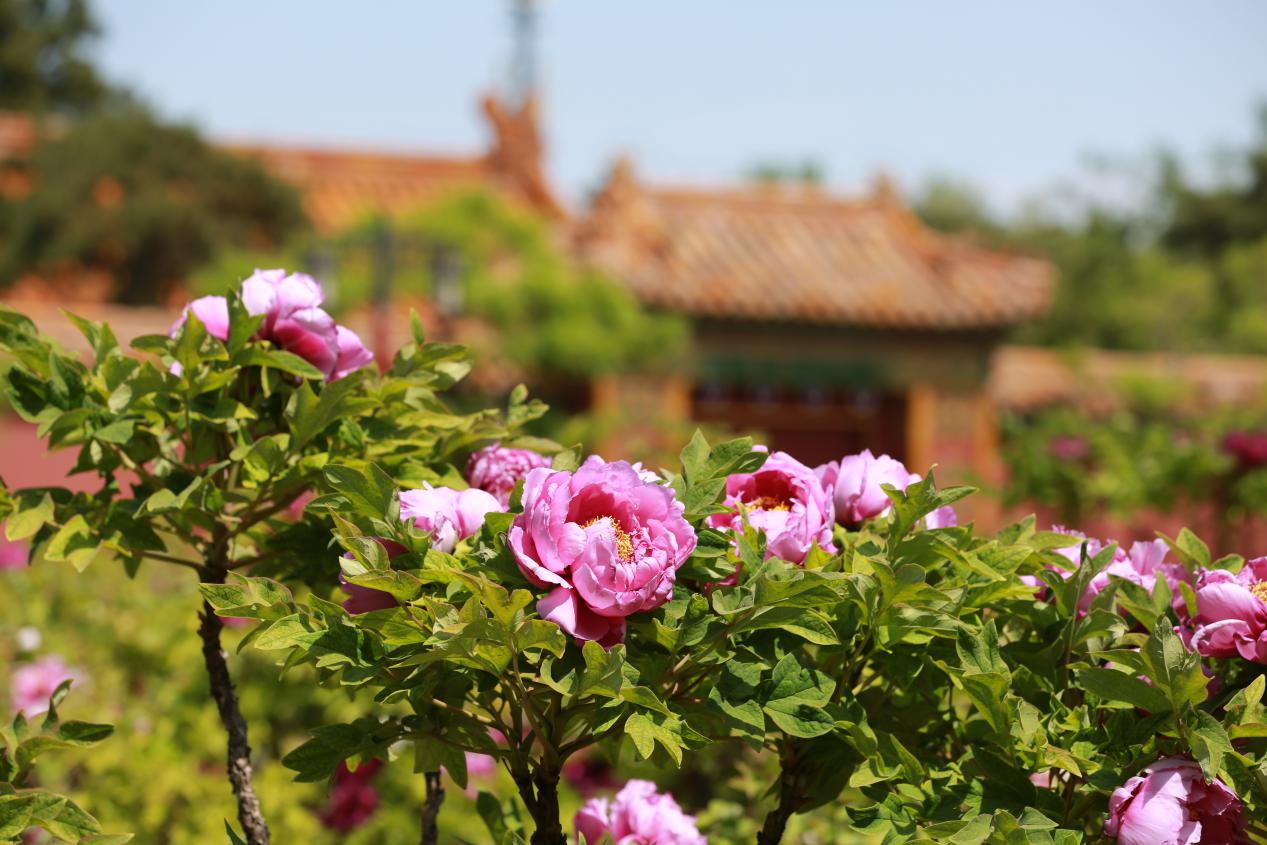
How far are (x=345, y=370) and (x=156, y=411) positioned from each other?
8.4 inches

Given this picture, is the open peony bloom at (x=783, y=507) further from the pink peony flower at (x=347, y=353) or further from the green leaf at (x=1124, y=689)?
the pink peony flower at (x=347, y=353)

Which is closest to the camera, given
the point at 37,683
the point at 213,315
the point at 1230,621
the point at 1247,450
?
Result: the point at 1230,621

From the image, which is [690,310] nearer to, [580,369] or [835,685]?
[580,369]

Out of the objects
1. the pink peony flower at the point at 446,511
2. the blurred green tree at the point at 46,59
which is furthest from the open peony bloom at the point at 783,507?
the blurred green tree at the point at 46,59

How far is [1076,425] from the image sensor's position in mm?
8023

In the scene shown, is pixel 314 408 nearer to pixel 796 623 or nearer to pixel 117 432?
pixel 117 432

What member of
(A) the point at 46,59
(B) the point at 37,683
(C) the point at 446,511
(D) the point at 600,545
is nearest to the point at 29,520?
(C) the point at 446,511

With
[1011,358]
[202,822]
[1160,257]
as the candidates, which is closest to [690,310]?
[1011,358]

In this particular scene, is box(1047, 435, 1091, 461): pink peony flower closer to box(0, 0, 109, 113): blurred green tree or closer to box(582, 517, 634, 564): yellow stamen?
box(582, 517, 634, 564): yellow stamen

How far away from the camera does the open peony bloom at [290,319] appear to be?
1562 mm

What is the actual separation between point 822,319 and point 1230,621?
41.1ft

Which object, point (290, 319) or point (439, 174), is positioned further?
point (439, 174)

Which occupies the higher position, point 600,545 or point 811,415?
point 600,545

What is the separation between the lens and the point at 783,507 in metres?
1.45
